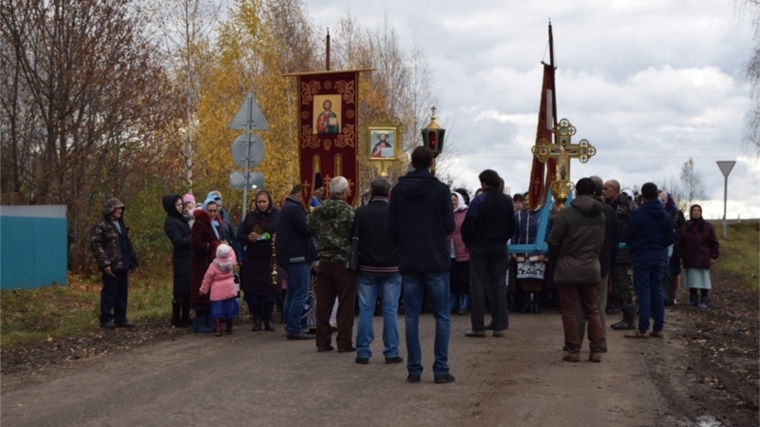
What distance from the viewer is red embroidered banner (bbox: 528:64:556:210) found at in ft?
62.1

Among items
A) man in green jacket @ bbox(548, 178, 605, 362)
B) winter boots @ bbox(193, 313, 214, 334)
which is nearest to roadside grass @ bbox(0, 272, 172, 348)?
winter boots @ bbox(193, 313, 214, 334)

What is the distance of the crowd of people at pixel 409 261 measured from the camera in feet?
36.0

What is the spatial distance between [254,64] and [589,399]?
42709mm

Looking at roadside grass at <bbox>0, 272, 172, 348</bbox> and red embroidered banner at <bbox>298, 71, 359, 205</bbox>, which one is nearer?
roadside grass at <bbox>0, 272, 172, 348</bbox>

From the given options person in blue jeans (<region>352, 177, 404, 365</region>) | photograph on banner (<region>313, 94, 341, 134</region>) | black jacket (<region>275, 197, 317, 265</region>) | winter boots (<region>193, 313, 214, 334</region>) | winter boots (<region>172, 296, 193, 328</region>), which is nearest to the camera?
person in blue jeans (<region>352, 177, 404, 365</region>)

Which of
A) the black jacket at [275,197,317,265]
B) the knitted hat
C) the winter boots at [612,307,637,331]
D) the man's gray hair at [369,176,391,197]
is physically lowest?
the winter boots at [612,307,637,331]

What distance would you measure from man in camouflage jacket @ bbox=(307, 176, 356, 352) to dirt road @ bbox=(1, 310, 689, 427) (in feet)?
0.98

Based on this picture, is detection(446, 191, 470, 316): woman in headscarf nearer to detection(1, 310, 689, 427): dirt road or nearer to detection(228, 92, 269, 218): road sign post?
detection(228, 92, 269, 218): road sign post

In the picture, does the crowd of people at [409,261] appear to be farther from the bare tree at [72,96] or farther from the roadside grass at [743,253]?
the roadside grass at [743,253]

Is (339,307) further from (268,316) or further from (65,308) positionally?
(65,308)

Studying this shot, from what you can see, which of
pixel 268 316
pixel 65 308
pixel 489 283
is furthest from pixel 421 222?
pixel 65 308

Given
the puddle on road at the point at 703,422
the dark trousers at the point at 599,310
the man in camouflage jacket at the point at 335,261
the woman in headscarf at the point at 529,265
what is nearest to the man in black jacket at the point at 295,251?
the man in camouflage jacket at the point at 335,261

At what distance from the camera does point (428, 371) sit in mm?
11500

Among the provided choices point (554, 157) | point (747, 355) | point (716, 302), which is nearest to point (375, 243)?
point (747, 355)
